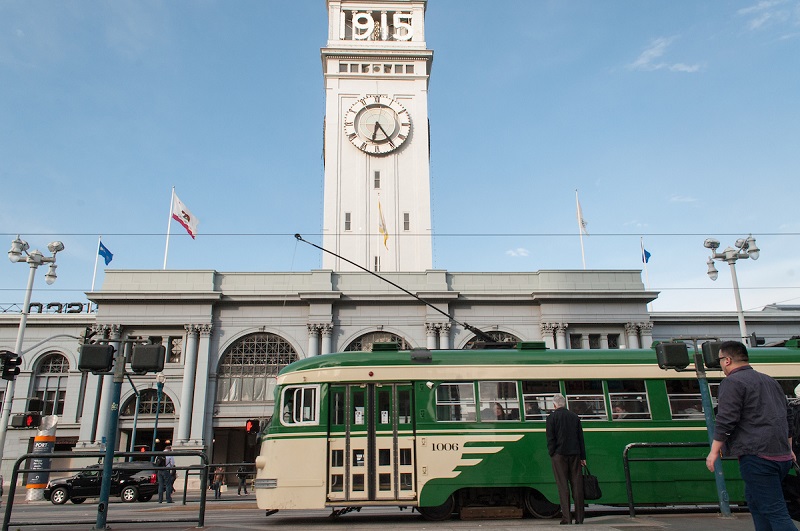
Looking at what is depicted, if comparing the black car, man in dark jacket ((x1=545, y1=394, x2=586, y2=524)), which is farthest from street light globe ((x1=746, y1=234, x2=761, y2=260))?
the black car

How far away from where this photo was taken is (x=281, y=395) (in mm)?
13891

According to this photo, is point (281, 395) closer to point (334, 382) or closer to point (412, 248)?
point (334, 382)

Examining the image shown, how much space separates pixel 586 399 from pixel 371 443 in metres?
4.70

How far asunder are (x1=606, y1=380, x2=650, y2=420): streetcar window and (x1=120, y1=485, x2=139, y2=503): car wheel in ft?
66.1

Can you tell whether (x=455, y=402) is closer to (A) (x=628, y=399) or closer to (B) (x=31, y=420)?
(A) (x=628, y=399)

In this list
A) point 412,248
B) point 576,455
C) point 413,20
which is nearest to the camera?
point 576,455

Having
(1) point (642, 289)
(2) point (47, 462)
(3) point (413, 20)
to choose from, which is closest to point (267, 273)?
(2) point (47, 462)

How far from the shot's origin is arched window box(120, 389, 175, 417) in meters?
39.0

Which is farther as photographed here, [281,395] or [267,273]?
[267,273]

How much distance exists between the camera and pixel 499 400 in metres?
13.6

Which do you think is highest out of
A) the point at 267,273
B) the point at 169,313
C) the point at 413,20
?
the point at 413,20

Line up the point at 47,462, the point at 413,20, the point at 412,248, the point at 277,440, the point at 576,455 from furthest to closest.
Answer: the point at 413,20 < the point at 412,248 < the point at 47,462 < the point at 277,440 < the point at 576,455

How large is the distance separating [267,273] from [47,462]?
16050 millimetres

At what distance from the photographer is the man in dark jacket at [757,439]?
5.77m
